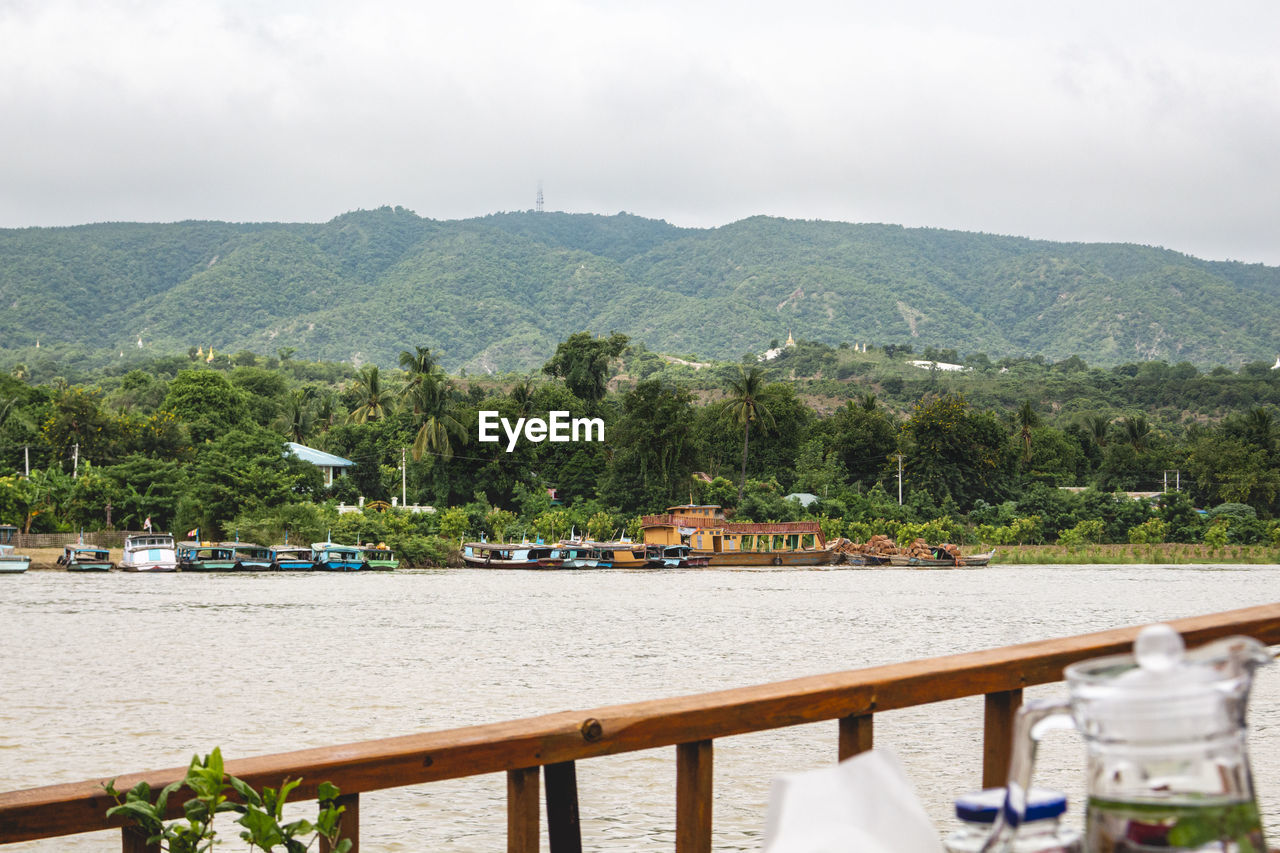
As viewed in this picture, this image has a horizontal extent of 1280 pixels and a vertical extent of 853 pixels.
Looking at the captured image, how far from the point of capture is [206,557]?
54.8 m

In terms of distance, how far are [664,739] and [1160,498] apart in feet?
227

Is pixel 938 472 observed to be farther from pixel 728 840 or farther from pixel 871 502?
pixel 728 840

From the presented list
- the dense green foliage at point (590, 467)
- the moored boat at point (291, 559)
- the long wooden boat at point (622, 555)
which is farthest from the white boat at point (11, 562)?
the long wooden boat at point (622, 555)

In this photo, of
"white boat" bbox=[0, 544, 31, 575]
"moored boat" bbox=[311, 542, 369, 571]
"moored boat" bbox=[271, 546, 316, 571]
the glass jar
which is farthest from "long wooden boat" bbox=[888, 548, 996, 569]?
the glass jar

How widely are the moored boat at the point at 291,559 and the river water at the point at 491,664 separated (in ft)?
12.4

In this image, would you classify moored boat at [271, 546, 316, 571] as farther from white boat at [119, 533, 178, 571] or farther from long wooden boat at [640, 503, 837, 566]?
long wooden boat at [640, 503, 837, 566]

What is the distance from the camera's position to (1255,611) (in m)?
2.51

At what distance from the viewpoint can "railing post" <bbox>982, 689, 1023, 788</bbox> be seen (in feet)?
8.02

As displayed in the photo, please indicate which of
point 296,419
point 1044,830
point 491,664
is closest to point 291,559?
point 296,419

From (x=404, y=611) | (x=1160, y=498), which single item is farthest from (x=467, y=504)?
(x=1160, y=498)

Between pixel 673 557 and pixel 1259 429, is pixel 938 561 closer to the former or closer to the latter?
pixel 673 557

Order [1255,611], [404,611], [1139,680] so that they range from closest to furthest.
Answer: [1139,680] → [1255,611] → [404,611]

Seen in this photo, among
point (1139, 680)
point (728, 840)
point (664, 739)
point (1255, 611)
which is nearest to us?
point (1139, 680)

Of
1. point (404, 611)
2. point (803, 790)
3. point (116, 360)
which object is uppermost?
point (116, 360)
